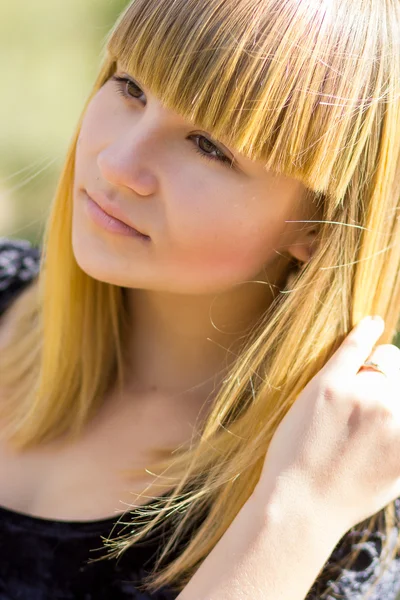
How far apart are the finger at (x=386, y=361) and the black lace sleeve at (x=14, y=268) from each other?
0.82 metres

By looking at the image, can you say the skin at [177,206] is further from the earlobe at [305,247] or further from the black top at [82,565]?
the black top at [82,565]

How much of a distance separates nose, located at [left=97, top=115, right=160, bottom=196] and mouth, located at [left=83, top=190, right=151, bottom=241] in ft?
0.16

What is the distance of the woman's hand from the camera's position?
1.12 meters

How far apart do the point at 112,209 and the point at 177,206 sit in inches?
4.3

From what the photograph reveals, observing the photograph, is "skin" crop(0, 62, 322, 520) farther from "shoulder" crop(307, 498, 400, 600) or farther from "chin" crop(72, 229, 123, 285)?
"shoulder" crop(307, 498, 400, 600)

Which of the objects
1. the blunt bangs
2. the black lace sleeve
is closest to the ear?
the blunt bangs

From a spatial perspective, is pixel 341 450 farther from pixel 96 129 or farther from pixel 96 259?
pixel 96 129

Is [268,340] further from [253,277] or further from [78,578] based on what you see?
[78,578]

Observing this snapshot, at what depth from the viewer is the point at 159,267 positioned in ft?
3.97

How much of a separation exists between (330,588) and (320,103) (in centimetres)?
74

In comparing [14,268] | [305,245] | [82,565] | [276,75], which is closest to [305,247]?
[305,245]

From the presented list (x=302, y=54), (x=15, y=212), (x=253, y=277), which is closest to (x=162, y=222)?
(x=253, y=277)

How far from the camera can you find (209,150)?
1.15 m

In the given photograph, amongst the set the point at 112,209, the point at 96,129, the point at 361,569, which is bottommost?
the point at 361,569
